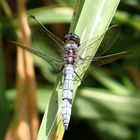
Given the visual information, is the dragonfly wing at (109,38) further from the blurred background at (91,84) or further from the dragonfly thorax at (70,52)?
the blurred background at (91,84)

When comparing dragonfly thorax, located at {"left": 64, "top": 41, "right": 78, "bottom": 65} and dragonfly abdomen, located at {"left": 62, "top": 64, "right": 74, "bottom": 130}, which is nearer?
dragonfly abdomen, located at {"left": 62, "top": 64, "right": 74, "bottom": 130}

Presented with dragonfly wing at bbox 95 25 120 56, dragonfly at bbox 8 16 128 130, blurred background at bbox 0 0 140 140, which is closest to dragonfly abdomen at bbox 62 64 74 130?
dragonfly at bbox 8 16 128 130

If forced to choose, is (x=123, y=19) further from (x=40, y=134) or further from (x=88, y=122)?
(x=40, y=134)

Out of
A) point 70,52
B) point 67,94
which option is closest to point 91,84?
point 70,52

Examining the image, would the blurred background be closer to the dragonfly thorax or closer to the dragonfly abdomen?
the dragonfly thorax

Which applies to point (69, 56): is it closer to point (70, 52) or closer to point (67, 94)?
point (70, 52)

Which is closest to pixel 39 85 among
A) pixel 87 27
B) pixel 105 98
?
pixel 105 98
